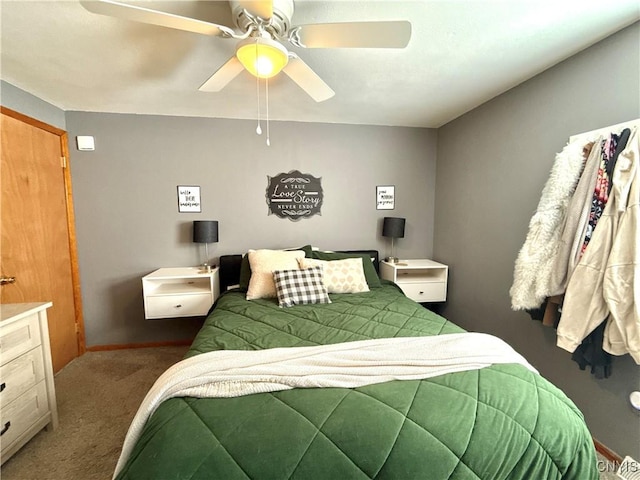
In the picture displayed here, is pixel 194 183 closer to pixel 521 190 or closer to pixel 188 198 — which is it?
pixel 188 198

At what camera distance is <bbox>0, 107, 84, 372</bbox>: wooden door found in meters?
1.96

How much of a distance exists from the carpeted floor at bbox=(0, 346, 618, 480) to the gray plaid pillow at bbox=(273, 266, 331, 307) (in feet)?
4.13

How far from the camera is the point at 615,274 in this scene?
136 cm

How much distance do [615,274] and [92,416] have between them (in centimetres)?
312

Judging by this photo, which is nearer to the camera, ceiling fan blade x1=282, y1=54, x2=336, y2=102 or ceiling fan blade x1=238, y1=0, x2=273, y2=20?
ceiling fan blade x1=238, y1=0, x2=273, y2=20

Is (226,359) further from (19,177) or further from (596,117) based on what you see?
(596,117)

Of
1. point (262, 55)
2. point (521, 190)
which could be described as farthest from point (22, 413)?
point (521, 190)

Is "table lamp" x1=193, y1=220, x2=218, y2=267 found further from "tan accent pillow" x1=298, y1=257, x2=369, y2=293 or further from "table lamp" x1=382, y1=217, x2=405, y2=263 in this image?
"table lamp" x1=382, y1=217, x2=405, y2=263

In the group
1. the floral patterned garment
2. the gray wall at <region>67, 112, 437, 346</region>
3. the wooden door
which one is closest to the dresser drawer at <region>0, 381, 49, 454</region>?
the wooden door

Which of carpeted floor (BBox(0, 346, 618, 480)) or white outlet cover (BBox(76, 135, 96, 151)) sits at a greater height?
white outlet cover (BBox(76, 135, 96, 151))

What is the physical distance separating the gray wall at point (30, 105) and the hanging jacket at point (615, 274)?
375cm

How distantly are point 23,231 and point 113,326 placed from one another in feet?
3.81

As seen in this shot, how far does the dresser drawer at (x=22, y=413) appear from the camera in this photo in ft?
4.81

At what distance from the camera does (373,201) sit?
313cm
